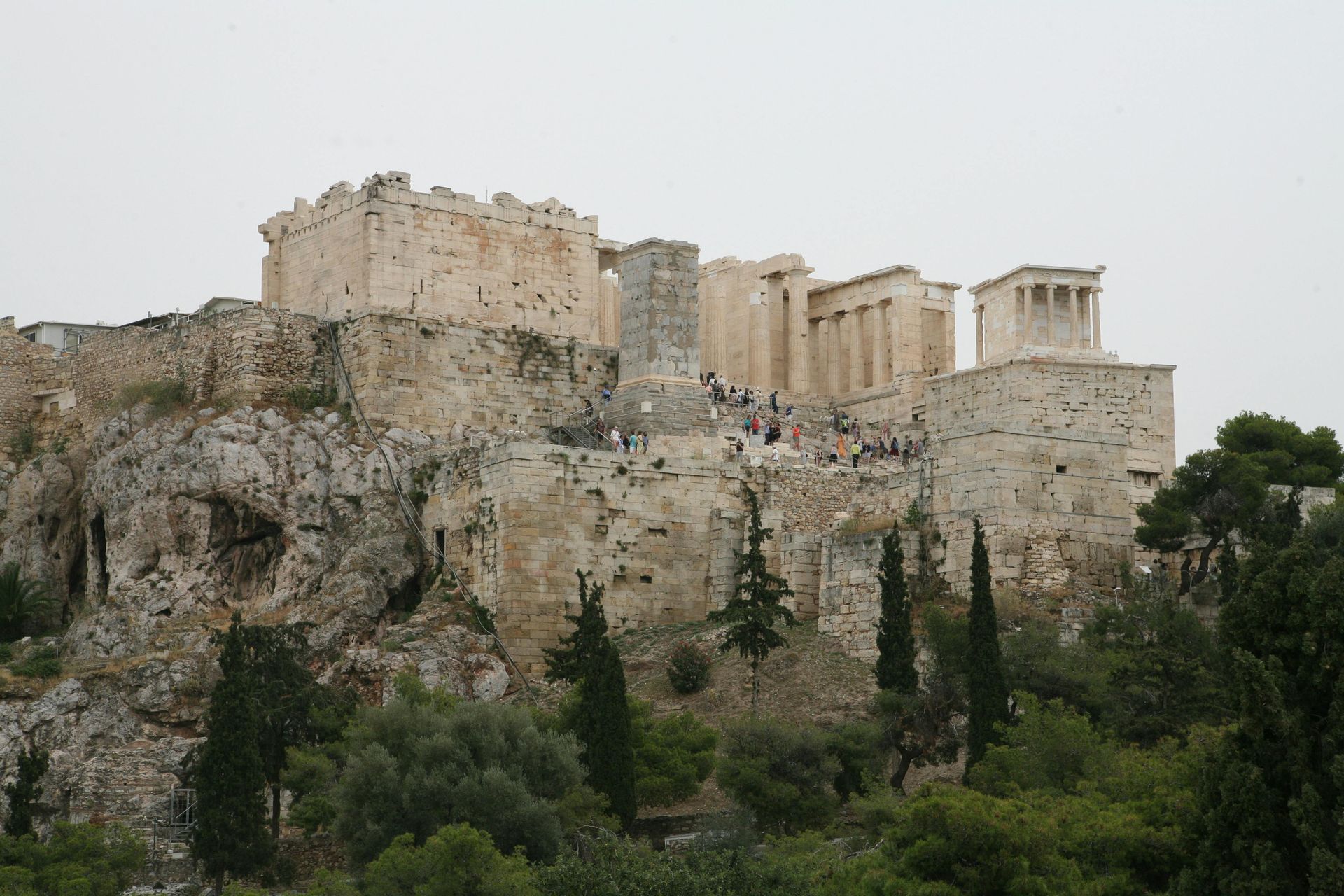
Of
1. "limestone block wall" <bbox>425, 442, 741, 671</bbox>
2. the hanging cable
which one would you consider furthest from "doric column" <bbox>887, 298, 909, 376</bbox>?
the hanging cable

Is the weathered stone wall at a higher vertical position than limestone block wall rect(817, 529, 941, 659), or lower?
higher

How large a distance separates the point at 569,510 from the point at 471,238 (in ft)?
30.1

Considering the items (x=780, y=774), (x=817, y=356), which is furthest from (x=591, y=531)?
(x=817, y=356)

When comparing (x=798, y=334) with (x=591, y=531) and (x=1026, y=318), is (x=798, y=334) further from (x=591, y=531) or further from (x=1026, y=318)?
(x=591, y=531)

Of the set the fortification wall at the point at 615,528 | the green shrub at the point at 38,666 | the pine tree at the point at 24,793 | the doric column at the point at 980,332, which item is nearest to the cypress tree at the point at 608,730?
the fortification wall at the point at 615,528

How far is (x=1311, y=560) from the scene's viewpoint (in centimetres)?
2967

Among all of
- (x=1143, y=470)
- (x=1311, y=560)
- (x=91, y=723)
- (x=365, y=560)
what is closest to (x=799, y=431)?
(x=1143, y=470)

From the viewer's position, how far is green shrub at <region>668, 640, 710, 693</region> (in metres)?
43.5

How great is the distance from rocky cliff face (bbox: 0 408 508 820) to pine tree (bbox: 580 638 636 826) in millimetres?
6004

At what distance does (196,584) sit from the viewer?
49094 mm

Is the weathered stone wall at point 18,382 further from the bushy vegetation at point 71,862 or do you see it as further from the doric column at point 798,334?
the bushy vegetation at point 71,862

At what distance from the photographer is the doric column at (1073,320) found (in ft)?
186

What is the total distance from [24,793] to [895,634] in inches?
546

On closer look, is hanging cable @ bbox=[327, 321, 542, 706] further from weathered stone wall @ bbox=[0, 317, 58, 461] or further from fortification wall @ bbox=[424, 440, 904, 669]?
weathered stone wall @ bbox=[0, 317, 58, 461]
